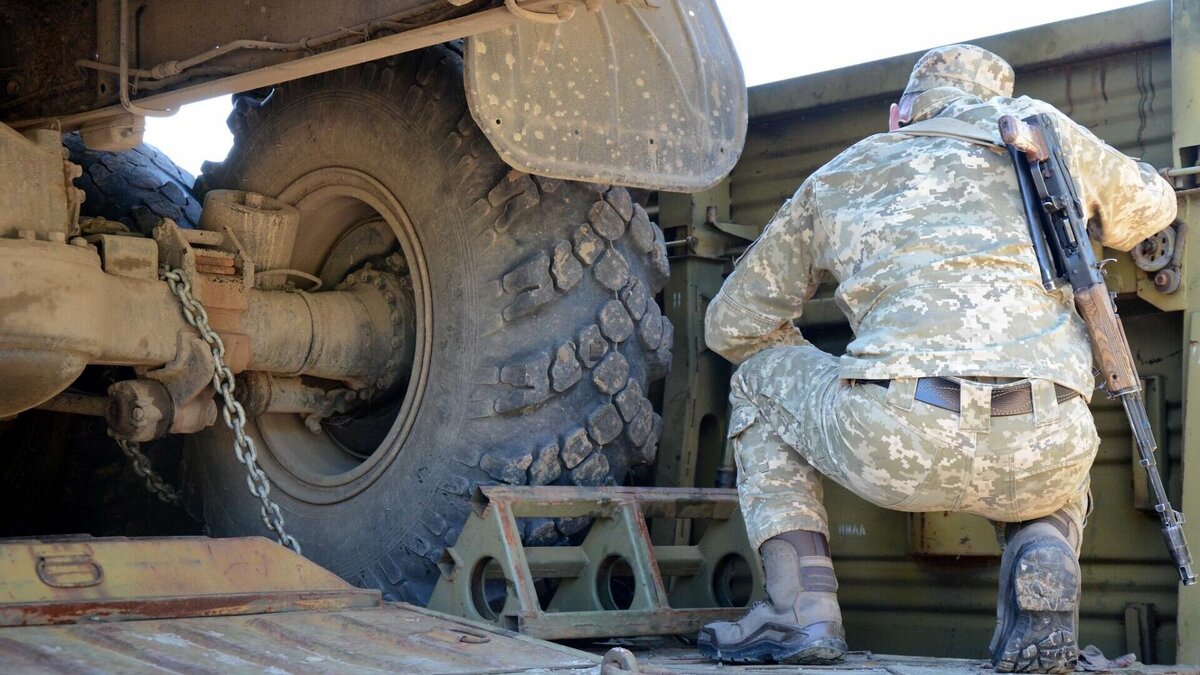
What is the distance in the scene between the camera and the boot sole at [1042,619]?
2584mm

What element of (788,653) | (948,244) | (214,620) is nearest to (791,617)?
(788,653)

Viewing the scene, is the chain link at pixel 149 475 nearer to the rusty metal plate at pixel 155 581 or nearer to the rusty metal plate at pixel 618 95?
the rusty metal plate at pixel 155 581

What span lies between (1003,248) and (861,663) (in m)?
0.81

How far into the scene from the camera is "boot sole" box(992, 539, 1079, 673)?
2584mm

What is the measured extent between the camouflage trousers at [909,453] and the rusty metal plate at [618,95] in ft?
2.15

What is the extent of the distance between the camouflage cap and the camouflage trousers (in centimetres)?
61

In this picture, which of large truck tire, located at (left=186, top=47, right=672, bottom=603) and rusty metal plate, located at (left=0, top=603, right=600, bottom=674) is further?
large truck tire, located at (left=186, top=47, right=672, bottom=603)

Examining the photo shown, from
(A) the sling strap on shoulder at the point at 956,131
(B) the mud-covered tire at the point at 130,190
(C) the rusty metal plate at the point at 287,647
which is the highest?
(B) the mud-covered tire at the point at 130,190

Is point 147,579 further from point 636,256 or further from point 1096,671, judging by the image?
point 1096,671

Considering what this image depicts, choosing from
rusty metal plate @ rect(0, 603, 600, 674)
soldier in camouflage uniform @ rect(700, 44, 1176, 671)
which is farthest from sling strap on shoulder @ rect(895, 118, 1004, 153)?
rusty metal plate @ rect(0, 603, 600, 674)

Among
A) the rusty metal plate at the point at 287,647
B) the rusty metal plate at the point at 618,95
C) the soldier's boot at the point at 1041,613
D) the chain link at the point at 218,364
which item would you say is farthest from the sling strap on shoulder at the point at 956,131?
the chain link at the point at 218,364

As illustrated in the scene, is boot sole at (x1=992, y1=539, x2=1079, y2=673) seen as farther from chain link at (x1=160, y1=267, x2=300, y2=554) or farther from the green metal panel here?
chain link at (x1=160, y1=267, x2=300, y2=554)

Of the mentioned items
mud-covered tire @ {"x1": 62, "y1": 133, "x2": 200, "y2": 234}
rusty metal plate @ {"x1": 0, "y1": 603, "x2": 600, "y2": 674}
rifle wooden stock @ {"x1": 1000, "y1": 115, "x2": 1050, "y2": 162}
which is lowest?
rusty metal plate @ {"x1": 0, "y1": 603, "x2": 600, "y2": 674}

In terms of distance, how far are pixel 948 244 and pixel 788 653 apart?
821mm
